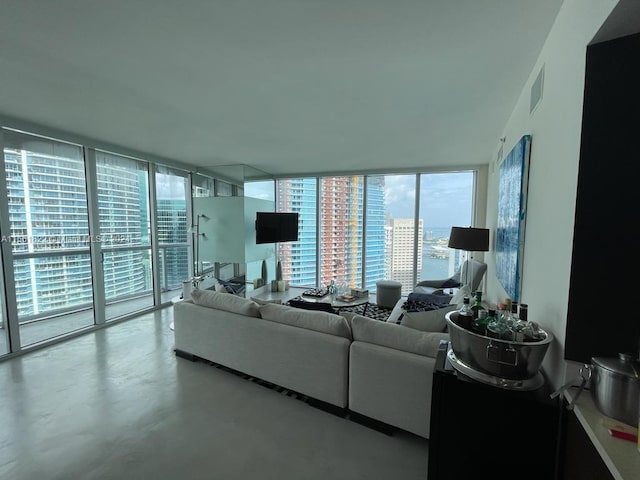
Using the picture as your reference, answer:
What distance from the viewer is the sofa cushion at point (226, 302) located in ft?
8.43

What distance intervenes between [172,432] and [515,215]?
2.96m

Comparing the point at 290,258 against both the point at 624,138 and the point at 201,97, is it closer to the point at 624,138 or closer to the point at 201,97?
the point at 201,97

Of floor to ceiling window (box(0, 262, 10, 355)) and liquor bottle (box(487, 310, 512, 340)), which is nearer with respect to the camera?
liquor bottle (box(487, 310, 512, 340))

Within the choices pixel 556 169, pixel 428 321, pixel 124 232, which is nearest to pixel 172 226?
pixel 124 232

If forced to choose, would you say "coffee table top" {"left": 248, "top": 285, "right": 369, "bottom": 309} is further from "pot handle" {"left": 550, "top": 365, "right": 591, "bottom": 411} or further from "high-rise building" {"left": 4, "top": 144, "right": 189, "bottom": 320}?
"pot handle" {"left": 550, "top": 365, "right": 591, "bottom": 411}

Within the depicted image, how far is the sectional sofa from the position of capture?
1844 millimetres

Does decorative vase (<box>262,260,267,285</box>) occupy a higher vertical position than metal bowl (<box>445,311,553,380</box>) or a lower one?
lower

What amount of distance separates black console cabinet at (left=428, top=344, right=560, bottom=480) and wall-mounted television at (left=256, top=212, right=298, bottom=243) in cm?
403

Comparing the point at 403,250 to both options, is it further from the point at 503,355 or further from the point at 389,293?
the point at 503,355

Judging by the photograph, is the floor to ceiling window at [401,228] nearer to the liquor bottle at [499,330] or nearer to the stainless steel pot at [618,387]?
the liquor bottle at [499,330]

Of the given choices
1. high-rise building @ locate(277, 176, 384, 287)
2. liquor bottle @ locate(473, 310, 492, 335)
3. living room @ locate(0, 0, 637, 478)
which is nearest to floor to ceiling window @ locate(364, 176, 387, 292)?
high-rise building @ locate(277, 176, 384, 287)

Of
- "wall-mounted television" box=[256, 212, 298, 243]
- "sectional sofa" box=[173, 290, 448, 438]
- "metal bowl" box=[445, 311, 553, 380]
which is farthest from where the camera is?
"wall-mounted television" box=[256, 212, 298, 243]

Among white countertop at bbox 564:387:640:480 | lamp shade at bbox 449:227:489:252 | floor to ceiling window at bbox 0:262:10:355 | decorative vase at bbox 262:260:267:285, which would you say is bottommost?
floor to ceiling window at bbox 0:262:10:355

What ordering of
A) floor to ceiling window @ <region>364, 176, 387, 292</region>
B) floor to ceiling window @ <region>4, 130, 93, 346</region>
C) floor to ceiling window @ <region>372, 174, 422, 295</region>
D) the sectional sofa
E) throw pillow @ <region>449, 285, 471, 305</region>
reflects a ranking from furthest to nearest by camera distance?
floor to ceiling window @ <region>364, 176, 387, 292</region>
floor to ceiling window @ <region>372, 174, 422, 295</region>
floor to ceiling window @ <region>4, 130, 93, 346</region>
throw pillow @ <region>449, 285, 471, 305</region>
the sectional sofa
